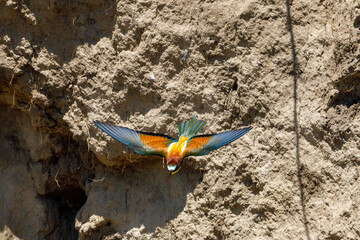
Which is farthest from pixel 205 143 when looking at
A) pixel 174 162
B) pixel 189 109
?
pixel 189 109

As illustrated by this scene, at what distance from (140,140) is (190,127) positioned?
0.27 meters

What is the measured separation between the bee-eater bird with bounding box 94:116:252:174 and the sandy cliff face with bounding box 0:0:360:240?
0.31 ft

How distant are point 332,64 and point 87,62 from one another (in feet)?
4.19

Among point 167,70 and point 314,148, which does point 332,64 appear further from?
point 167,70

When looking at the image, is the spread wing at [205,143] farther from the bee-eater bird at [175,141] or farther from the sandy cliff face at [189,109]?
the sandy cliff face at [189,109]

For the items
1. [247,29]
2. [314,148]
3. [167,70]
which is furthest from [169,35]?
[314,148]

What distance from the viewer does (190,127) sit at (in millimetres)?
2730

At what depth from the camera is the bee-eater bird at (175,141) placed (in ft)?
8.32

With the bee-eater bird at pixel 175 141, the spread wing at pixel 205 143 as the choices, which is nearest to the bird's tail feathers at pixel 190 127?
the bee-eater bird at pixel 175 141

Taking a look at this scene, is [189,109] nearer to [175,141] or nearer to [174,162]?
[175,141]

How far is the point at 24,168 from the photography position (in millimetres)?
3291

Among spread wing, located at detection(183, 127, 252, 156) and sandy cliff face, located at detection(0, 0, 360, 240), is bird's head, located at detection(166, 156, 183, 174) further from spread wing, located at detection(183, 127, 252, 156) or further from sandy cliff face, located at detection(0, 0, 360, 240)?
sandy cliff face, located at detection(0, 0, 360, 240)

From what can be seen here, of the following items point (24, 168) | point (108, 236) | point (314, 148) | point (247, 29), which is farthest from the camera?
point (24, 168)

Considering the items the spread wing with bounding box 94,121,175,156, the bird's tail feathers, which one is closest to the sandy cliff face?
the bird's tail feathers
